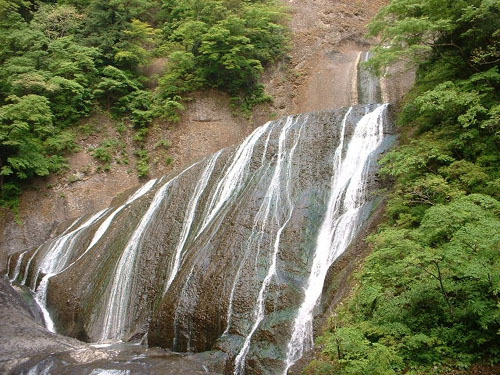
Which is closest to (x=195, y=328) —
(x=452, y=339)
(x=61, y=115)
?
(x=452, y=339)

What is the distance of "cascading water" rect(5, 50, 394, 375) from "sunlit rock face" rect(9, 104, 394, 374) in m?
0.03

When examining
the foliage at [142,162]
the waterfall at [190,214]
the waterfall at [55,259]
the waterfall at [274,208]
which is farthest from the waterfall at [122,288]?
→ the foliage at [142,162]

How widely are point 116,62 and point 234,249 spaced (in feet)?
51.9

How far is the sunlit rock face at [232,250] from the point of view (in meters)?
8.20

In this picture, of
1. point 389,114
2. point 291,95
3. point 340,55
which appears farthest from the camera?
point 340,55

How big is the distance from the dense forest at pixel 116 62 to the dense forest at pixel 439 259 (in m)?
12.6

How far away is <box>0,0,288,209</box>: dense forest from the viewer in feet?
60.4

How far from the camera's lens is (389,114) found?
486 inches

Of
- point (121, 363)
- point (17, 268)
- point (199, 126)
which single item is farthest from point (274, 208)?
point (199, 126)

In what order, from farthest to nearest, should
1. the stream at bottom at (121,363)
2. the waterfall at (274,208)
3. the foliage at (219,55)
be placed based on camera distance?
the foliage at (219,55), the waterfall at (274,208), the stream at bottom at (121,363)

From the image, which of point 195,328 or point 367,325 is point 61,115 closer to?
point 195,328

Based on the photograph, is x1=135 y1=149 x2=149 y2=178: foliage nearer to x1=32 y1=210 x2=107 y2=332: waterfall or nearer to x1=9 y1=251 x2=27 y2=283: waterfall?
x1=32 y1=210 x2=107 y2=332: waterfall

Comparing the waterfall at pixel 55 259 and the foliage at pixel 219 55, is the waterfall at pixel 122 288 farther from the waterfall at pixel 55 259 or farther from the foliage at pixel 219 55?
the foliage at pixel 219 55

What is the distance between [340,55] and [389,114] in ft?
42.4
